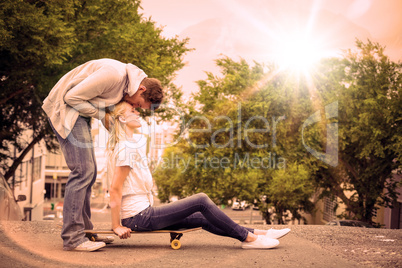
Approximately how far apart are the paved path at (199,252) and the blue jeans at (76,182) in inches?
7.8

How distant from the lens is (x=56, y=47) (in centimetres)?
1271

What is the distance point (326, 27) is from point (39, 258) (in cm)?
2978

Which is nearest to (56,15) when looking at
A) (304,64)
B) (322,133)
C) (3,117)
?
(3,117)

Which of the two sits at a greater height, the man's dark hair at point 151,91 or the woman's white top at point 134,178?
the man's dark hair at point 151,91

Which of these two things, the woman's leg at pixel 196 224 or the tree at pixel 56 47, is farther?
the tree at pixel 56 47

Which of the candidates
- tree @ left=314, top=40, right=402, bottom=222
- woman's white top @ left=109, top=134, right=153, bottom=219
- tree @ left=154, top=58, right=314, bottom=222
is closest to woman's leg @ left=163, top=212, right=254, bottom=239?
woman's white top @ left=109, top=134, right=153, bottom=219

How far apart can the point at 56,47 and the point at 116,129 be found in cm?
895

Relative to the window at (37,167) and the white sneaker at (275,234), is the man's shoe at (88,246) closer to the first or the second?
the white sneaker at (275,234)

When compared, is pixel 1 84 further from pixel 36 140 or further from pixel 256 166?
pixel 256 166

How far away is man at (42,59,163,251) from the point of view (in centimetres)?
461

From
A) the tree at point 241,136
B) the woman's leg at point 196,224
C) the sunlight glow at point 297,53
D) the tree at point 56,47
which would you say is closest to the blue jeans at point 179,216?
the woman's leg at point 196,224

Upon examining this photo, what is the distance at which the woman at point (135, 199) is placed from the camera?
454 cm

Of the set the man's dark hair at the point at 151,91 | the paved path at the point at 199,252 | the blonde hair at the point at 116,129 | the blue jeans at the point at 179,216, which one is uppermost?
the man's dark hair at the point at 151,91

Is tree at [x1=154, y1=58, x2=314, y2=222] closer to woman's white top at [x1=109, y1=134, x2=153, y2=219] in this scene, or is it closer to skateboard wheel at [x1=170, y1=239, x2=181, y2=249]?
skateboard wheel at [x1=170, y1=239, x2=181, y2=249]
